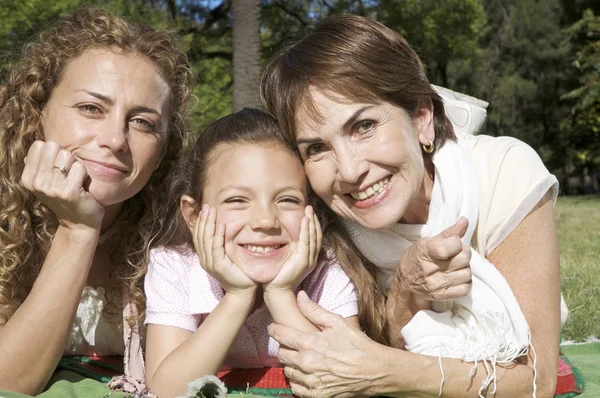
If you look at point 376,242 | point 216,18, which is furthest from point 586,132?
point 376,242

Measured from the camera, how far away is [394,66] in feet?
10.1

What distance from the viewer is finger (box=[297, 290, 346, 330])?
9.44ft

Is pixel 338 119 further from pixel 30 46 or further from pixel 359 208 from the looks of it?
pixel 30 46

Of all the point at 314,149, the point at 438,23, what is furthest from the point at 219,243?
the point at 438,23

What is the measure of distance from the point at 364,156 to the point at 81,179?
1.24m

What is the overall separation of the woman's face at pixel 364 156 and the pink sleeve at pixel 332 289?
1.36 feet

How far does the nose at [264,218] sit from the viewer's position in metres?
3.04

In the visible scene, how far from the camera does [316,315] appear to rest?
2938mm

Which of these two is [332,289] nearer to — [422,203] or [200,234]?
[422,203]

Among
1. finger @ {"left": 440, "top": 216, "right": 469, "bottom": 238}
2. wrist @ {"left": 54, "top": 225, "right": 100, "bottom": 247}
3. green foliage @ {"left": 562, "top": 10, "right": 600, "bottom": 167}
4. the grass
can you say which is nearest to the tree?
green foliage @ {"left": 562, "top": 10, "right": 600, "bottom": 167}

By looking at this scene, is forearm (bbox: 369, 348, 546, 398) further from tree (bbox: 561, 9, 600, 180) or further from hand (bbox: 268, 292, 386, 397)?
tree (bbox: 561, 9, 600, 180)

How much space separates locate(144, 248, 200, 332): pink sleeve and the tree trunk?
8.35 metres

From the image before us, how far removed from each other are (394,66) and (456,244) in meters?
0.89

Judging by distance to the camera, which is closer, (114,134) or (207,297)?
(114,134)
